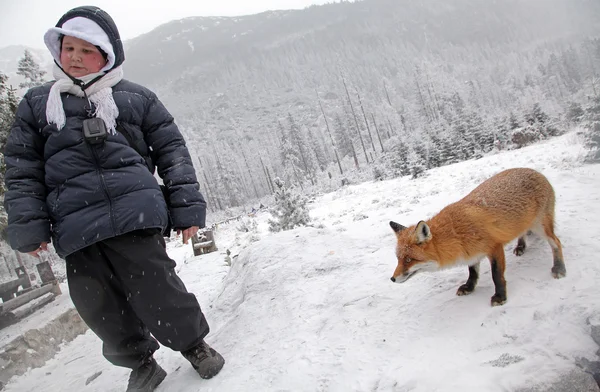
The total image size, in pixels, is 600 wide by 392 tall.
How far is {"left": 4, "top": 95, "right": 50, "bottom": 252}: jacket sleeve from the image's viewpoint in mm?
2188

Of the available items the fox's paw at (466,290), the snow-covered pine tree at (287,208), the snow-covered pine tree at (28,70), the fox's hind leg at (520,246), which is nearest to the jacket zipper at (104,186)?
the fox's paw at (466,290)

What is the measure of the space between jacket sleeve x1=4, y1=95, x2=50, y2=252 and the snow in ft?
5.62

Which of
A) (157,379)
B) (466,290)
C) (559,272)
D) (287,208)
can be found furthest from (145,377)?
(287,208)

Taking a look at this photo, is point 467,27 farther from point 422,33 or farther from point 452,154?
point 452,154

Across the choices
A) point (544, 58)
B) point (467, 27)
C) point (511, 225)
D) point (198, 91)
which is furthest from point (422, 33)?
point (511, 225)

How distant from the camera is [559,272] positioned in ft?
7.81

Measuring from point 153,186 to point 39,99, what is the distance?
1.18 metres

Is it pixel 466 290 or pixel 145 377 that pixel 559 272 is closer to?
pixel 466 290

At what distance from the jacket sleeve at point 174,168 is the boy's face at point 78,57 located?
52 cm

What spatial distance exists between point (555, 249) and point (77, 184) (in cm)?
403

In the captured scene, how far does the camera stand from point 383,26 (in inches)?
7520

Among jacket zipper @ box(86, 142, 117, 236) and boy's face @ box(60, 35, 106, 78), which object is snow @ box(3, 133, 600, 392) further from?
boy's face @ box(60, 35, 106, 78)

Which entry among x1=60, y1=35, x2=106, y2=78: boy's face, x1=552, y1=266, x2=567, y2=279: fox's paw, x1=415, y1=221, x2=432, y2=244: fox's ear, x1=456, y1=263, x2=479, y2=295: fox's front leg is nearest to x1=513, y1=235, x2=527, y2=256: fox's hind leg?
x1=552, y1=266, x2=567, y2=279: fox's paw

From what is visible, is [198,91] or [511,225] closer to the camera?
[511,225]
